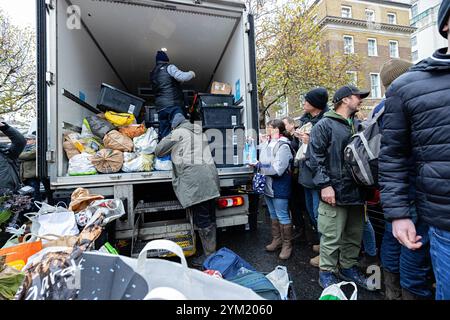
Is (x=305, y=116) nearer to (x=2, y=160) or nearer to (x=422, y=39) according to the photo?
(x=2, y=160)

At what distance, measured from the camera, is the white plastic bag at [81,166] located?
2.28 m

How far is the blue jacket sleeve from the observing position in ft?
3.68

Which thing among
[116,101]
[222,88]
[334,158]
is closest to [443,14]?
[334,158]

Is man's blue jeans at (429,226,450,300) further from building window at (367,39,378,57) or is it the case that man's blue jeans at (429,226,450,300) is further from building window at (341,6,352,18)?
building window at (367,39,378,57)

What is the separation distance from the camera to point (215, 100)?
10.9 ft

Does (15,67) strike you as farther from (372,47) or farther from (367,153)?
(372,47)

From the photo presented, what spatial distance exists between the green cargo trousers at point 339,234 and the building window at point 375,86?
67.0 feet

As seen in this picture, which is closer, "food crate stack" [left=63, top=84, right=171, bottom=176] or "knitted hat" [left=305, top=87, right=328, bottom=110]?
"food crate stack" [left=63, top=84, right=171, bottom=176]

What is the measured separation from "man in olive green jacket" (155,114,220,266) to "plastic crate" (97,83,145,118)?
1336 millimetres

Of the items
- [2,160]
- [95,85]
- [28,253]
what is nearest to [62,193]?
[28,253]

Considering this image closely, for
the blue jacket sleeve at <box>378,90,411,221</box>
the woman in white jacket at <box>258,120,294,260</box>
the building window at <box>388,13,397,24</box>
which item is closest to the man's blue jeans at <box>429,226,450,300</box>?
the blue jacket sleeve at <box>378,90,411,221</box>

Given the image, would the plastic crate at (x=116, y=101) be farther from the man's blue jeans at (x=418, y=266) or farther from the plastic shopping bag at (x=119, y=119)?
the man's blue jeans at (x=418, y=266)

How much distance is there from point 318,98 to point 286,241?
69.5 inches

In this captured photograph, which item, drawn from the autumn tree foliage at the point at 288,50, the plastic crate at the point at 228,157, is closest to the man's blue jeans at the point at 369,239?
the plastic crate at the point at 228,157
